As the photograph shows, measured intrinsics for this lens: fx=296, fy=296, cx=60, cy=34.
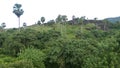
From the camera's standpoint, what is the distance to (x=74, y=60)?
53312 millimetres

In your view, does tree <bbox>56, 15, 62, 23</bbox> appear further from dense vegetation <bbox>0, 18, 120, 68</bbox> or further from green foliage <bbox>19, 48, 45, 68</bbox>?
green foliage <bbox>19, 48, 45, 68</bbox>

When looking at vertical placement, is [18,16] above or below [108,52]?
above

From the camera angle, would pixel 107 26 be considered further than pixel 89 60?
Yes

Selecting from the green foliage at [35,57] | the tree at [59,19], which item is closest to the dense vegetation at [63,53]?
the green foliage at [35,57]

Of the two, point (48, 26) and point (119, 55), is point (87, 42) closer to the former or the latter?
point (119, 55)

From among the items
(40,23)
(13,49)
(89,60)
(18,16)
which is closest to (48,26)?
(40,23)

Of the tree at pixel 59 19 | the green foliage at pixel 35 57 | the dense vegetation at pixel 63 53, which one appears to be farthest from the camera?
the tree at pixel 59 19

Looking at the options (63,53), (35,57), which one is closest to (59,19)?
(63,53)

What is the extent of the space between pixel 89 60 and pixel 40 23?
78.1m

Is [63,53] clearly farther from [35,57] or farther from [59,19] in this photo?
[59,19]

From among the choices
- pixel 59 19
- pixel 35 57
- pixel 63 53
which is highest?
pixel 59 19

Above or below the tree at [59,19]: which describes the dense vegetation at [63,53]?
below

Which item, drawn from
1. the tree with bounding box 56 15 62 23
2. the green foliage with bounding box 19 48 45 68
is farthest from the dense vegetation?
the tree with bounding box 56 15 62 23

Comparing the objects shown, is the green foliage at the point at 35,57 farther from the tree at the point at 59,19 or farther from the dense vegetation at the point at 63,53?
the tree at the point at 59,19
